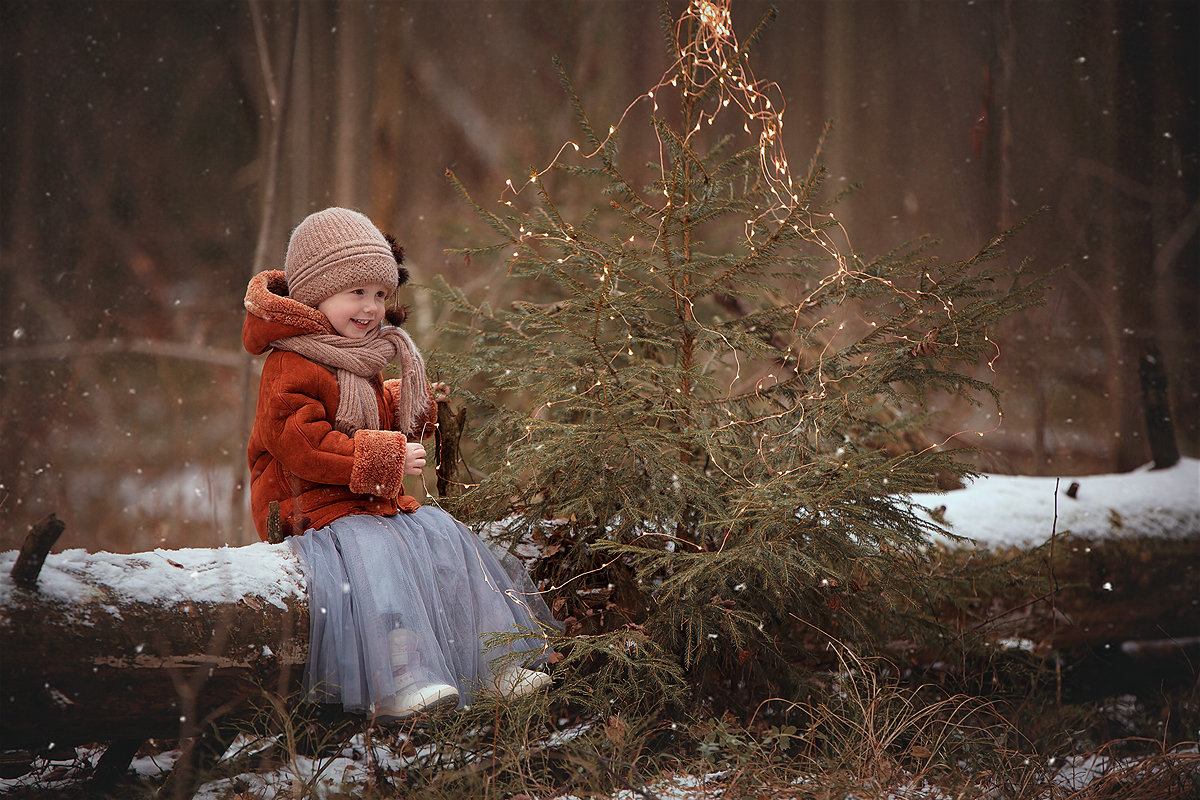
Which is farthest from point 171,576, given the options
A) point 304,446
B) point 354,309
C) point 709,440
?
point 709,440

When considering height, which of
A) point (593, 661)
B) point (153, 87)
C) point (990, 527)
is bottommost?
point (593, 661)

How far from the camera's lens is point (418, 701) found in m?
1.88

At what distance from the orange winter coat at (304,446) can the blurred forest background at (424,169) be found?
2.63 metres

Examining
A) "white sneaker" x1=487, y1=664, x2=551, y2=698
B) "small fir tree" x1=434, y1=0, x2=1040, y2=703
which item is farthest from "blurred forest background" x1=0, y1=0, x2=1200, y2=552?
"white sneaker" x1=487, y1=664, x2=551, y2=698

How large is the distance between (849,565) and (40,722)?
6.01 feet

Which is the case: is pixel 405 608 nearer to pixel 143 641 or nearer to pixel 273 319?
pixel 143 641

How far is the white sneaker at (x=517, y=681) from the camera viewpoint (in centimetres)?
207

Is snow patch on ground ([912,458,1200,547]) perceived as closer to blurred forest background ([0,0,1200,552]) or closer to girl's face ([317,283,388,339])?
blurred forest background ([0,0,1200,552])

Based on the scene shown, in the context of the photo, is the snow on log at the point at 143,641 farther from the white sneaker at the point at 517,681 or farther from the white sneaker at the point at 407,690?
the white sneaker at the point at 517,681

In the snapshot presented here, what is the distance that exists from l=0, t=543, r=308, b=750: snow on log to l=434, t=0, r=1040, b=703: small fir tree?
2.08ft

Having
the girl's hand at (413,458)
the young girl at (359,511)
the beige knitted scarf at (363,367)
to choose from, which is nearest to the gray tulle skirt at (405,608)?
the young girl at (359,511)

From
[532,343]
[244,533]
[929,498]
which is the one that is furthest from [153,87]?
[929,498]

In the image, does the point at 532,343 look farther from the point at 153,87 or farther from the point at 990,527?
the point at 153,87

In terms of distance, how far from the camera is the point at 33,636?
1762mm
